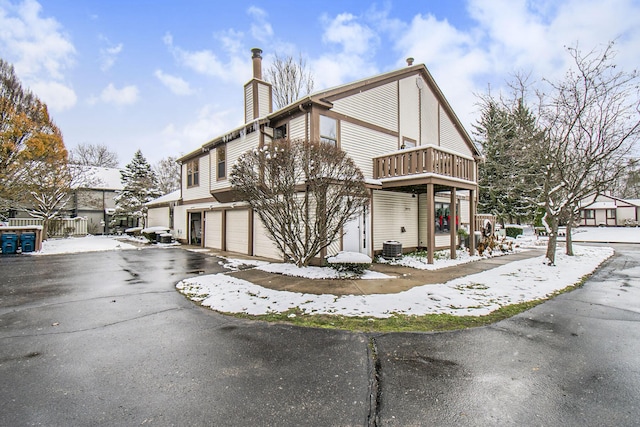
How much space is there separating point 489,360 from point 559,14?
12.7m

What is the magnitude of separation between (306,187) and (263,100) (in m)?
7.24

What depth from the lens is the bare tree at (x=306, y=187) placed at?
782 cm

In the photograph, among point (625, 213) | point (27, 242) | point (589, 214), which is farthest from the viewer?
point (589, 214)

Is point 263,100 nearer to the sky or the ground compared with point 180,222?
nearer to the sky

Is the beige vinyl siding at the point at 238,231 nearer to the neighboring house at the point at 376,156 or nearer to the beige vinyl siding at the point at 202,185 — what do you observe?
the neighboring house at the point at 376,156

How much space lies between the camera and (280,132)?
11.1 metres

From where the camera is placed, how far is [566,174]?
33.9 feet

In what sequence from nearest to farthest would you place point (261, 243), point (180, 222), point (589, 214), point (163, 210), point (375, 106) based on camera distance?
point (375, 106), point (261, 243), point (180, 222), point (163, 210), point (589, 214)

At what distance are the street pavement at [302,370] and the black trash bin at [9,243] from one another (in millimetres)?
11614

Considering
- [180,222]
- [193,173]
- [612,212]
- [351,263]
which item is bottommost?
[351,263]

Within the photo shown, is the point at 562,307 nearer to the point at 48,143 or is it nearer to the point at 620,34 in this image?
the point at 620,34

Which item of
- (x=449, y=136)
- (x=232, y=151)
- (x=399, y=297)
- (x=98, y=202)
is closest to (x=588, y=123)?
(x=449, y=136)

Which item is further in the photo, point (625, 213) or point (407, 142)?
point (625, 213)

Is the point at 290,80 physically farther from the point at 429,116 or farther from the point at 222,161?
the point at 429,116
